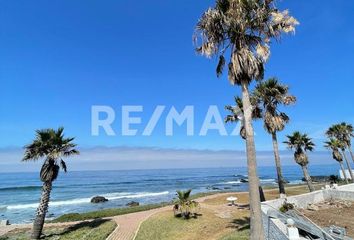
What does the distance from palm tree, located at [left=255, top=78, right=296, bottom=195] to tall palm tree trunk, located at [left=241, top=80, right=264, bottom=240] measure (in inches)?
480

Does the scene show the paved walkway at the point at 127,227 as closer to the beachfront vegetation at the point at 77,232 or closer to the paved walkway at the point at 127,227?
the paved walkway at the point at 127,227

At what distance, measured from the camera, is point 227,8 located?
1291 cm

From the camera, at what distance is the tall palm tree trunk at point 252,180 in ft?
36.7

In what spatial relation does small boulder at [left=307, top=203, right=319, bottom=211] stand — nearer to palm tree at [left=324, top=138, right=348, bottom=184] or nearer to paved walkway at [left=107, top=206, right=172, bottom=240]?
paved walkway at [left=107, top=206, right=172, bottom=240]

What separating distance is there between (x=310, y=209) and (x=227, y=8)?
15565 mm

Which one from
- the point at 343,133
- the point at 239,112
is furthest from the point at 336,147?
the point at 239,112

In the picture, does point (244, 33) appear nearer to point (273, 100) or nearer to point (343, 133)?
point (273, 100)

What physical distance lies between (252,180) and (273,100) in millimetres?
14460

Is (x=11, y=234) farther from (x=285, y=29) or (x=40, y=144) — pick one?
(x=285, y=29)

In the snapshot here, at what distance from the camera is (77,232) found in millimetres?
23906

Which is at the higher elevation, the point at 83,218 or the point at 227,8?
the point at 227,8

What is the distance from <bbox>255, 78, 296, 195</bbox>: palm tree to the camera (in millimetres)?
24266

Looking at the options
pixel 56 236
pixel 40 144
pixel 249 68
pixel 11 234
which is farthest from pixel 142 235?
pixel 249 68

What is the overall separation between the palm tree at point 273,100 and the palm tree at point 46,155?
1589cm
